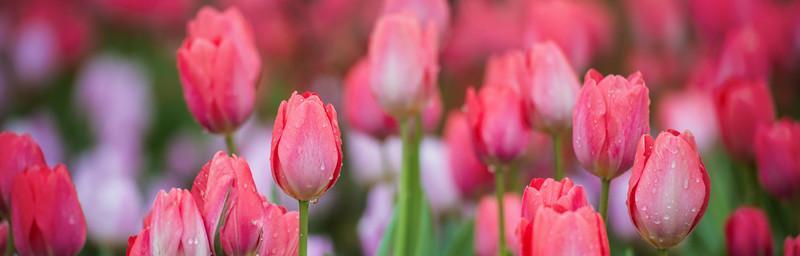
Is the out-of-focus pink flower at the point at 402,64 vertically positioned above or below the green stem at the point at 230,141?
above

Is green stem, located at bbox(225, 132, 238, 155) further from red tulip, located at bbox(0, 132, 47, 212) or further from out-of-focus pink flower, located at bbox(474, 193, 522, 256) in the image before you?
out-of-focus pink flower, located at bbox(474, 193, 522, 256)

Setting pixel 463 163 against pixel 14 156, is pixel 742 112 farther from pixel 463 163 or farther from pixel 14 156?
pixel 14 156

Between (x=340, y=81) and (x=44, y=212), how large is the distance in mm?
1154

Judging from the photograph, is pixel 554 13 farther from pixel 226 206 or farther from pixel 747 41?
pixel 226 206

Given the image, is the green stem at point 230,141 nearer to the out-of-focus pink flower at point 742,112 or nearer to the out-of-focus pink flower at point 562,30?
the out-of-focus pink flower at point 562,30

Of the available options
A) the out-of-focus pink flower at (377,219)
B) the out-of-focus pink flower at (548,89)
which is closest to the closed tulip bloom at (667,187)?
the out-of-focus pink flower at (548,89)

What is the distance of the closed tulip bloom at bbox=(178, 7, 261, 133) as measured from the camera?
0.87 metres

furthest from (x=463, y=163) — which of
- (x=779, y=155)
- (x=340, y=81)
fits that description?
(x=340, y=81)

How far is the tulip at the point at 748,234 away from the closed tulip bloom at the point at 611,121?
0.19 m

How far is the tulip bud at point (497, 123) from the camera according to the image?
92 centimetres

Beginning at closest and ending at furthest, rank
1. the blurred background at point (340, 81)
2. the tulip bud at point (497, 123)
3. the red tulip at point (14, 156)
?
the red tulip at point (14, 156)
the tulip bud at point (497, 123)
the blurred background at point (340, 81)

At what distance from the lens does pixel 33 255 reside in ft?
2.62

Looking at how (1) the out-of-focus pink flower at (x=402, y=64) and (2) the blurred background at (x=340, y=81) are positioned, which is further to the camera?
(2) the blurred background at (x=340, y=81)

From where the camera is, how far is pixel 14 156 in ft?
2.68
